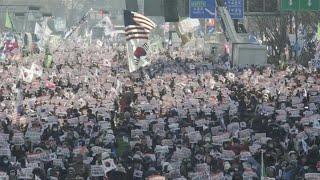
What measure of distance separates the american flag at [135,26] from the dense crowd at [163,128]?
182 cm

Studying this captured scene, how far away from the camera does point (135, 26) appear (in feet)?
112

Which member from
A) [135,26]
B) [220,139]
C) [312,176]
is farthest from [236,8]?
[312,176]

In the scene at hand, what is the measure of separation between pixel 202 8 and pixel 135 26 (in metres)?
10.8

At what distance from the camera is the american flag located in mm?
33438

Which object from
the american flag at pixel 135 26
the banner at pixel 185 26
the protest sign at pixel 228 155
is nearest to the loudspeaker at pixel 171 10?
the banner at pixel 185 26

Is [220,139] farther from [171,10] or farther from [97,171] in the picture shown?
[171,10]

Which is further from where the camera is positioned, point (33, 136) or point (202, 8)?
point (202, 8)

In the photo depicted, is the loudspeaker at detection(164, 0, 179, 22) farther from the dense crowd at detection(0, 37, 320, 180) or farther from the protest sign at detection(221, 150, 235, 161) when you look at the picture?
the protest sign at detection(221, 150, 235, 161)

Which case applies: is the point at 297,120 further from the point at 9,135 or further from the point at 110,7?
the point at 110,7

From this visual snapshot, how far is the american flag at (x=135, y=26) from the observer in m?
33.4

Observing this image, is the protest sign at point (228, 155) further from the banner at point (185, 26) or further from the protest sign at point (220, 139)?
the banner at point (185, 26)

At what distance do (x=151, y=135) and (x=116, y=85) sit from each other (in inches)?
432

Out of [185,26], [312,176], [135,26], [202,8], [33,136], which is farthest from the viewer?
[185,26]

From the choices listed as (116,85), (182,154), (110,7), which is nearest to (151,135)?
(182,154)
